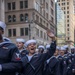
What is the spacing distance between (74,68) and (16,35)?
61.3 meters

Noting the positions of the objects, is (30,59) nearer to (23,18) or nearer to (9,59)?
(9,59)

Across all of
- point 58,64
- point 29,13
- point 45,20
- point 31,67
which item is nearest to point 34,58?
point 31,67

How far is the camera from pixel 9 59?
12.9 ft

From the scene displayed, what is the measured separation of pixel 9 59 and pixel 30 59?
2981mm

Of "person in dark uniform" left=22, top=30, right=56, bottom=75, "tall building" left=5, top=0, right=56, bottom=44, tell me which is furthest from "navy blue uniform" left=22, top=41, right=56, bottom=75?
"tall building" left=5, top=0, right=56, bottom=44

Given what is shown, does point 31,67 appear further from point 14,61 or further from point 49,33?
point 14,61

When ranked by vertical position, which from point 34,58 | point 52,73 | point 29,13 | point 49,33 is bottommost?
point 52,73

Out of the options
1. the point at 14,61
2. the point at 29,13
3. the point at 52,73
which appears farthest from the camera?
the point at 29,13

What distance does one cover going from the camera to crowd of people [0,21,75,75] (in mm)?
3868

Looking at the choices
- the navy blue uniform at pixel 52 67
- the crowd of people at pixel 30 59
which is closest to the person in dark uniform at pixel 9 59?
the crowd of people at pixel 30 59

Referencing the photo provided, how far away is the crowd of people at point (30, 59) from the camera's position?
152 inches

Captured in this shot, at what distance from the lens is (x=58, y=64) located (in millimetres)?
10555

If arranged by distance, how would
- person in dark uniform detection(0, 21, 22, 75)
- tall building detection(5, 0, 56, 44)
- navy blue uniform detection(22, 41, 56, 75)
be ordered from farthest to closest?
tall building detection(5, 0, 56, 44) < navy blue uniform detection(22, 41, 56, 75) < person in dark uniform detection(0, 21, 22, 75)

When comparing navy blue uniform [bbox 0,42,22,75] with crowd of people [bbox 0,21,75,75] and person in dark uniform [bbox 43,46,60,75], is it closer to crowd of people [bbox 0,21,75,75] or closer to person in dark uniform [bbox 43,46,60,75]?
crowd of people [bbox 0,21,75,75]
